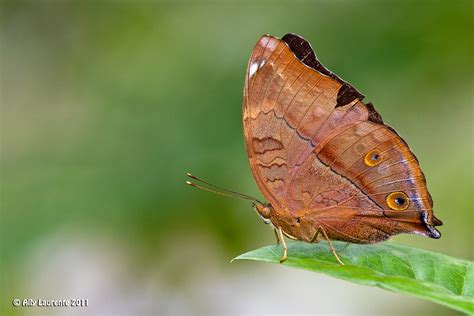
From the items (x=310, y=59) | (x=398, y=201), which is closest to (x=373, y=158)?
(x=398, y=201)

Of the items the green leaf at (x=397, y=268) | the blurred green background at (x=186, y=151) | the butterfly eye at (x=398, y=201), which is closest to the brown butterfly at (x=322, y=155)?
the butterfly eye at (x=398, y=201)

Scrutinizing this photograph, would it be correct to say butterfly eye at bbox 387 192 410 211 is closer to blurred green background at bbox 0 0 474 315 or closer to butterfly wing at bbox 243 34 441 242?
butterfly wing at bbox 243 34 441 242

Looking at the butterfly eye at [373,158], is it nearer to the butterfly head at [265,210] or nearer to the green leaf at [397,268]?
the green leaf at [397,268]

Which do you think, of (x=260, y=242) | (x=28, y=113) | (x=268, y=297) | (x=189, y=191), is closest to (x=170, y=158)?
(x=189, y=191)

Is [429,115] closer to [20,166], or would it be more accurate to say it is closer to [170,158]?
[170,158]

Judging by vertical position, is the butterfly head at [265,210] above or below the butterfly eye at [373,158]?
below
